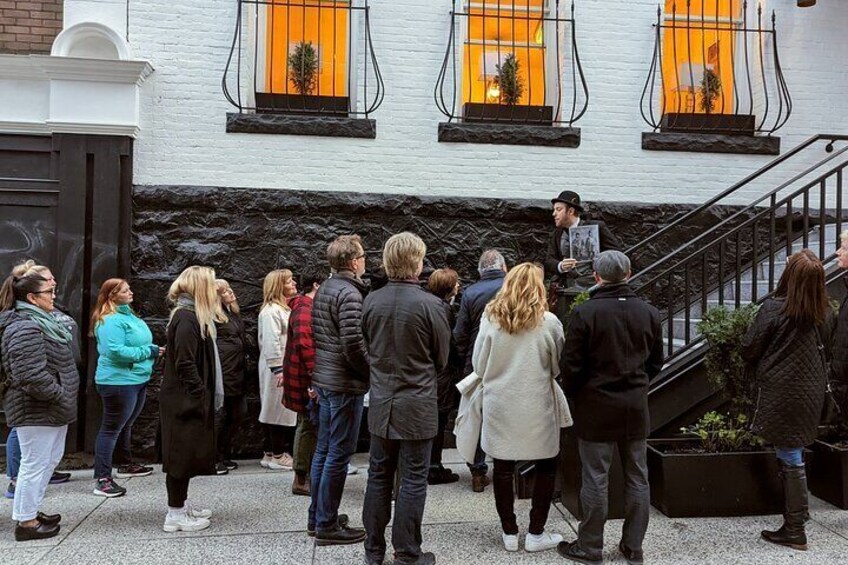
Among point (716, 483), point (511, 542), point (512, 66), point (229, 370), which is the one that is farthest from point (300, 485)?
point (512, 66)

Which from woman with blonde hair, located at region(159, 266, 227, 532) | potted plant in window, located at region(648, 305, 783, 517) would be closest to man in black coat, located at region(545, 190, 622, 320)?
potted plant in window, located at region(648, 305, 783, 517)

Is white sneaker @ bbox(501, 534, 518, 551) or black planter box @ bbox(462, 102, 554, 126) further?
black planter box @ bbox(462, 102, 554, 126)

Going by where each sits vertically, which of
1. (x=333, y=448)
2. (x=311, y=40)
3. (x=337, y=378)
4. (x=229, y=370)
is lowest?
(x=333, y=448)

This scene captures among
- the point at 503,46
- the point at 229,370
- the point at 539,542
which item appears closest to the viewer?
the point at 539,542

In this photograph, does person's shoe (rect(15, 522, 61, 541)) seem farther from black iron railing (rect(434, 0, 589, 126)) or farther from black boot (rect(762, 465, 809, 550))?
black iron railing (rect(434, 0, 589, 126))

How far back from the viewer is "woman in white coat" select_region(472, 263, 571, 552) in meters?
4.09

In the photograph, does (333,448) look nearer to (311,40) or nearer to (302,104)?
(302,104)

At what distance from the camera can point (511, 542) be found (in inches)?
165

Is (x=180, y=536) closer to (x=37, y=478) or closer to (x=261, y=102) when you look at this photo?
(x=37, y=478)

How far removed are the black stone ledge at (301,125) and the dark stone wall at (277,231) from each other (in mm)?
618

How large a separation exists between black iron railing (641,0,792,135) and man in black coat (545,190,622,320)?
1.66 m

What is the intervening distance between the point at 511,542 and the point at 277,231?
400 centimetres

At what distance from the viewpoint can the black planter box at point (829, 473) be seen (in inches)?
190

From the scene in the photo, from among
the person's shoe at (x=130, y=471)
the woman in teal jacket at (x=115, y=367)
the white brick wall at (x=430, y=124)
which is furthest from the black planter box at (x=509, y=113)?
the person's shoe at (x=130, y=471)
